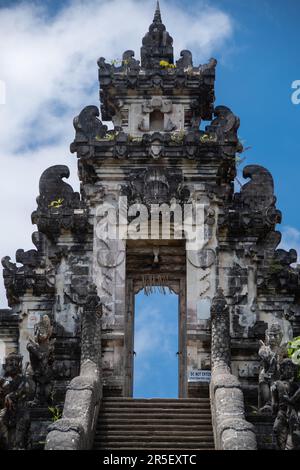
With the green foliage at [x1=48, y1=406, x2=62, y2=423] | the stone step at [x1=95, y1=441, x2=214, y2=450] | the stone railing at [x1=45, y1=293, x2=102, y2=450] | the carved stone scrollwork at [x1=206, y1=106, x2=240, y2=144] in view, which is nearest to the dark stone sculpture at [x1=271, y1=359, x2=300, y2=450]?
the stone step at [x1=95, y1=441, x2=214, y2=450]

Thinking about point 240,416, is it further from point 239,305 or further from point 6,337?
point 6,337

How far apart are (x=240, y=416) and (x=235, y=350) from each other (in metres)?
5.12

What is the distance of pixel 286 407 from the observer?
24703 millimetres

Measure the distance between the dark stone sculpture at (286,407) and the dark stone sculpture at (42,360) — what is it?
207 inches

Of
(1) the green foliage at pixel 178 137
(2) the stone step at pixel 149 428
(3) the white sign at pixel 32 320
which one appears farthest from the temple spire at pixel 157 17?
(2) the stone step at pixel 149 428

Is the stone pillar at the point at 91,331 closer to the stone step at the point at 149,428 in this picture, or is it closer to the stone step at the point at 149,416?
the stone step at the point at 149,416

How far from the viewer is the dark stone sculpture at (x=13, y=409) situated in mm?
24172

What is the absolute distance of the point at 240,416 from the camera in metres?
24.8

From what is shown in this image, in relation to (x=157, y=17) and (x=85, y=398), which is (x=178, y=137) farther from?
(x=85, y=398)

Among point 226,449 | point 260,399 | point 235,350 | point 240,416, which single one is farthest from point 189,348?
point 226,449

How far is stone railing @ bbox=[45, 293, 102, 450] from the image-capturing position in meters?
23.4

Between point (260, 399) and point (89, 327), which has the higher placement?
point (89, 327)
